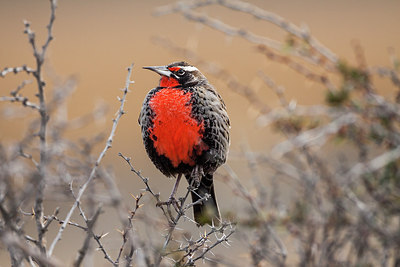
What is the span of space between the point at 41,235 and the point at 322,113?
2313mm

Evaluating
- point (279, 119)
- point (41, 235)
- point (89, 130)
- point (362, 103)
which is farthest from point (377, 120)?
point (89, 130)

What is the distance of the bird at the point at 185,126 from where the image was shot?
325cm

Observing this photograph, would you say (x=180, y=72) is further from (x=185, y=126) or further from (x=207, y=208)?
(x=207, y=208)

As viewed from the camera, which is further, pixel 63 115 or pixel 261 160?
pixel 63 115

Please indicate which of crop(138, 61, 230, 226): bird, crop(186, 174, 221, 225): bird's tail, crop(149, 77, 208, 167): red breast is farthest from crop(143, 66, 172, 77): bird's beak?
crop(186, 174, 221, 225): bird's tail

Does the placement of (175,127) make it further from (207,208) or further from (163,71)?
(207,208)

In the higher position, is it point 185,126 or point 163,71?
point 163,71

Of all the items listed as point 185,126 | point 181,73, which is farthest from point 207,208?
point 181,73

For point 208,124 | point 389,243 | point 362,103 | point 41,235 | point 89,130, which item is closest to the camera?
point 41,235

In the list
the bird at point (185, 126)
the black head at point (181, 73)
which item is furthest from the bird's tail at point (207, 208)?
the black head at point (181, 73)

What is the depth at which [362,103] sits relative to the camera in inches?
161

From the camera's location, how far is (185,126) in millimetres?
3260

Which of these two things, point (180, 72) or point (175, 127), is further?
point (180, 72)

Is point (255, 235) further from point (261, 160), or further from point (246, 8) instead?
point (246, 8)
